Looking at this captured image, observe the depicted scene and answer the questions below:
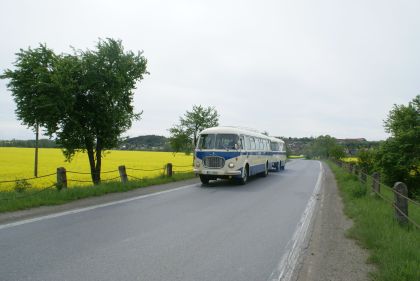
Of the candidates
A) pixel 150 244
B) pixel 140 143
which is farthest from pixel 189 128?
pixel 140 143

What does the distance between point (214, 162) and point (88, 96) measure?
28.0 ft

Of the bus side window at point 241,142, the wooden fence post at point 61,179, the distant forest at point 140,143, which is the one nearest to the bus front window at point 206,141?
the bus side window at point 241,142

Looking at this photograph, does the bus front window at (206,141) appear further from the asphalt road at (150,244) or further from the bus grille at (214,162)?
the asphalt road at (150,244)

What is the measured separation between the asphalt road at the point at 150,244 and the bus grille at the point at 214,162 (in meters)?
7.21

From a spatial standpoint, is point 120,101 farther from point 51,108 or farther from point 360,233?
point 360,233

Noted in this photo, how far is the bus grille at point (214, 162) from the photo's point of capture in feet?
58.9

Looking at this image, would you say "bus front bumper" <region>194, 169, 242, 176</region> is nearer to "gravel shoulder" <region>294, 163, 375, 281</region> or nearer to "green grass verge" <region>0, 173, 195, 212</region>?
"green grass verge" <region>0, 173, 195, 212</region>

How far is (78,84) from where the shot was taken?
20.4 meters

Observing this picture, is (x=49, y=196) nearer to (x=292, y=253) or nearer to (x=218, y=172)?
(x=292, y=253)

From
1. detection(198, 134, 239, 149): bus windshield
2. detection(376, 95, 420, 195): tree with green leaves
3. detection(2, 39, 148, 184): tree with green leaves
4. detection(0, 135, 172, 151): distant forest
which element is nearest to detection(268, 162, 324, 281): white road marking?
detection(198, 134, 239, 149): bus windshield

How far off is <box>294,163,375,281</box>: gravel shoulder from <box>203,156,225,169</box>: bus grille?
8864 millimetres

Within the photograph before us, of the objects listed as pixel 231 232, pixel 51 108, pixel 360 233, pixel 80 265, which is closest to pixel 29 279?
pixel 80 265

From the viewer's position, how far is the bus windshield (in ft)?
60.2

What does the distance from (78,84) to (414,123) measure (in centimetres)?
3271
